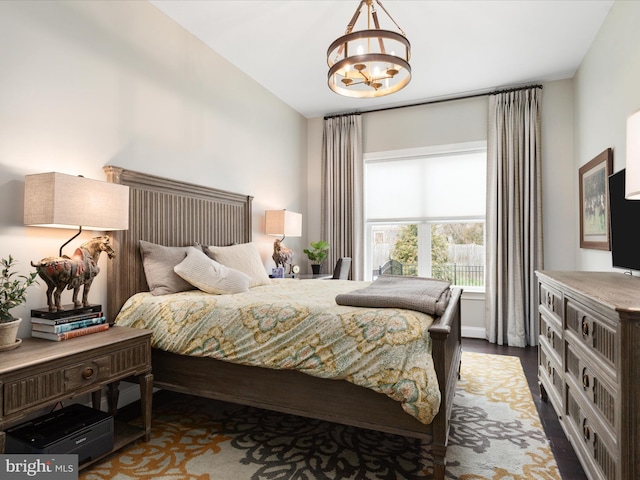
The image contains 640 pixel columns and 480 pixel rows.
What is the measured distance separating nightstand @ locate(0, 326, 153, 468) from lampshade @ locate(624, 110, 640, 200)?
7.99 feet

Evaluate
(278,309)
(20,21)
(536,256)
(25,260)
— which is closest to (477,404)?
(278,309)

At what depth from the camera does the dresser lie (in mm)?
1285

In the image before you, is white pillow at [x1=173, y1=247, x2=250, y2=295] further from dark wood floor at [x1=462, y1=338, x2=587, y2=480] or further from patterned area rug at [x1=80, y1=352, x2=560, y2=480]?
dark wood floor at [x1=462, y1=338, x2=587, y2=480]

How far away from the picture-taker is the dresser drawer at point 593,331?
1.42 meters

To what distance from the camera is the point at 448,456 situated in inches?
80.4

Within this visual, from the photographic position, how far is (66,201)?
2.01m

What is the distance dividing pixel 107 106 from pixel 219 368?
1.96 meters

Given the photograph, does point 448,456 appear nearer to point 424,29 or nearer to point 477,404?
point 477,404

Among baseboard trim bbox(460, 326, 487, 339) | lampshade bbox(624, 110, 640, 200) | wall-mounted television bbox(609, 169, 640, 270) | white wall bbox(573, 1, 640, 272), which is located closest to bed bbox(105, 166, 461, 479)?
lampshade bbox(624, 110, 640, 200)

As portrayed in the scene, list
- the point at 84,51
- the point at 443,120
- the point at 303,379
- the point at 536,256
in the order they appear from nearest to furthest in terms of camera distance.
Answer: the point at 303,379 → the point at 84,51 → the point at 536,256 → the point at 443,120

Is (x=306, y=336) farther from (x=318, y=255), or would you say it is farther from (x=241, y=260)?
(x=318, y=255)

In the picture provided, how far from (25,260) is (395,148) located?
4183 mm

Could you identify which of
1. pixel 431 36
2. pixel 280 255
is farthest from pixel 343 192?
pixel 431 36

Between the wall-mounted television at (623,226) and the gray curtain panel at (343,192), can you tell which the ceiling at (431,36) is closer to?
the gray curtain panel at (343,192)
